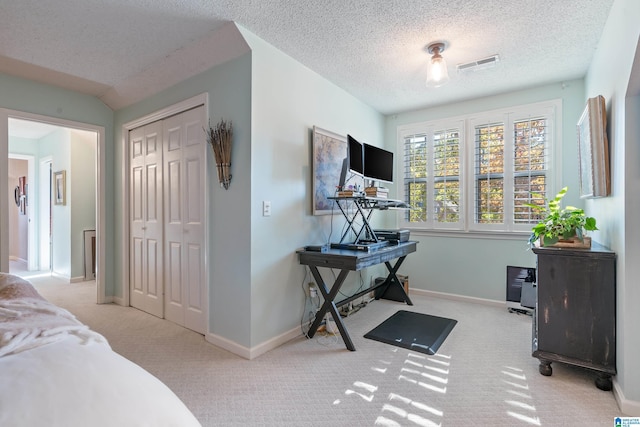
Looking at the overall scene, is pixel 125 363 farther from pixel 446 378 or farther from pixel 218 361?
pixel 446 378

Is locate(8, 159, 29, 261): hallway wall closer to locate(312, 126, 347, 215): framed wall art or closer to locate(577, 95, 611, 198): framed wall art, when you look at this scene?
locate(312, 126, 347, 215): framed wall art

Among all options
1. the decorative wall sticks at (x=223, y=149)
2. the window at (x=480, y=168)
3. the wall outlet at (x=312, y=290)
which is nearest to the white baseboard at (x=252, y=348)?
the wall outlet at (x=312, y=290)

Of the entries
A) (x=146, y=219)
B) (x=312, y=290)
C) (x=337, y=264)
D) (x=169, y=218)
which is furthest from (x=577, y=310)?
(x=146, y=219)

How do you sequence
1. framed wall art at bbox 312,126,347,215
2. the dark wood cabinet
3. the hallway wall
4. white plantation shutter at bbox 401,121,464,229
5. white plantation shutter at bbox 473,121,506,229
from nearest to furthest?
1. the dark wood cabinet
2. framed wall art at bbox 312,126,347,215
3. white plantation shutter at bbox 473,121,506,229
4. white plantation shutter at bbox 401,121,464,229
5. the hallway wall

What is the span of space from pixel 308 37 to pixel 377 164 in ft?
4.63

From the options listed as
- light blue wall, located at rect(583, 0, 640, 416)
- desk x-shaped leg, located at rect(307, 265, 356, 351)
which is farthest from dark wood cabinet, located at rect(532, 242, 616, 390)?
desk x-shaped leg, located at rect(307, 265, 356, 351)

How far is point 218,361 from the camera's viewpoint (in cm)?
238

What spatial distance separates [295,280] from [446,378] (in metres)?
1.39

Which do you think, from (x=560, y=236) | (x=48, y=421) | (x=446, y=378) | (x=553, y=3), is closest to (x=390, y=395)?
(x=446, y=378)

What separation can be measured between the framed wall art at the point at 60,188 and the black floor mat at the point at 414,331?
5133 mm

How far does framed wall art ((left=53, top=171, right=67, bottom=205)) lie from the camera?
494 centimetres

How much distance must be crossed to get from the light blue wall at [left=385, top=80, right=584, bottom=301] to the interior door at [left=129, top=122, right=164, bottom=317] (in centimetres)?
298

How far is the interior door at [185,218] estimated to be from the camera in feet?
9.34

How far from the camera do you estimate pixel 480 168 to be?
3773mm
